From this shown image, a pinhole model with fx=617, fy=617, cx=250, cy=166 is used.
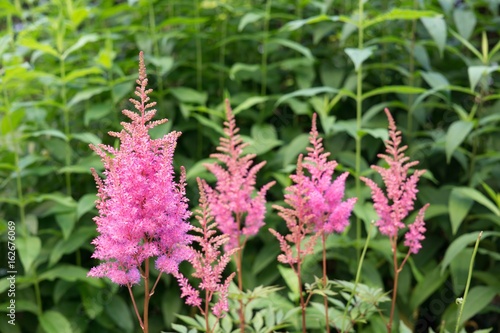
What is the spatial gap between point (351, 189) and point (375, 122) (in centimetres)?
50

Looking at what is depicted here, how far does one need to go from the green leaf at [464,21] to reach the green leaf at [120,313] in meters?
2.15

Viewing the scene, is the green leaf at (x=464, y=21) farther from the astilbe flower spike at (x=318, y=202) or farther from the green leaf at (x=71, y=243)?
the green leaf at (x=71, y=243)

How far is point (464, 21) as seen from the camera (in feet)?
10.4

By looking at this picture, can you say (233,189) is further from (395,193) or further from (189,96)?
(189,96)

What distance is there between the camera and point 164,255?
1.33 meters

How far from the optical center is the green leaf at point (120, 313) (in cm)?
292

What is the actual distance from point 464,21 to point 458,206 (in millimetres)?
1038

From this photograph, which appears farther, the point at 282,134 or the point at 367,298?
the point at 282,134

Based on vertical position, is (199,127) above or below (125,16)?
below

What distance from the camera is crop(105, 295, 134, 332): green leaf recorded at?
2922 millimetres

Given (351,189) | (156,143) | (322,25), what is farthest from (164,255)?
(322,25)

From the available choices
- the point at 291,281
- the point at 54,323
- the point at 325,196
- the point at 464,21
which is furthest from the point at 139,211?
the point at 464,21

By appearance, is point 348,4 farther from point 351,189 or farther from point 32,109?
point 32,109

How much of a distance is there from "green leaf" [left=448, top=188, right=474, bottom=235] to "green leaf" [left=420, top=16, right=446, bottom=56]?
0.66 m
